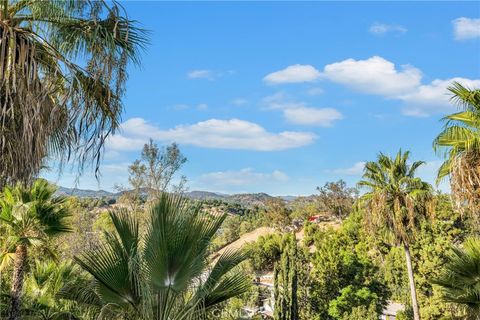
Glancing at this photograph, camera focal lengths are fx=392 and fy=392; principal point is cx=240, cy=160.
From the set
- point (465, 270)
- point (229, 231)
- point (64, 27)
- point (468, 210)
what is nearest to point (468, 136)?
point (468, 210)

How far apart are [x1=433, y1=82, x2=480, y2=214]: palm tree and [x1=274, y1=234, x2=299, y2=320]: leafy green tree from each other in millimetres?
17340

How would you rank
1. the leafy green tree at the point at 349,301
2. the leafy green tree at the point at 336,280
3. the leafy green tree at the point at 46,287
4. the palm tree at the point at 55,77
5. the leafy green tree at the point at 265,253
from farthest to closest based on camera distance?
the leafy green tree at the point at 265,253 < the leafy green tree at the point at 336,280 < the leafy green tree at the point at 349,301 < the leafy green tree at the point at 46,287 < the palm tree at the point at 55,77

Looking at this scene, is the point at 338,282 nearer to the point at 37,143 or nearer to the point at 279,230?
the point at 37,143

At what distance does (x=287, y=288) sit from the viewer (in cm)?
2278

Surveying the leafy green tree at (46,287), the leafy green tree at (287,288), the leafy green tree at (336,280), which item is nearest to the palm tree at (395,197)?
the leafy green tree at (336,280)

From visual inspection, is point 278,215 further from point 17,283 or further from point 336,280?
point 17,283

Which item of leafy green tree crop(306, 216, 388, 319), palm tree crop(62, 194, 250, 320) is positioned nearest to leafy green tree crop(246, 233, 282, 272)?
leafy green tree crop(306, 216, 388, 319)

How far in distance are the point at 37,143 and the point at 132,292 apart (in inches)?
66.5

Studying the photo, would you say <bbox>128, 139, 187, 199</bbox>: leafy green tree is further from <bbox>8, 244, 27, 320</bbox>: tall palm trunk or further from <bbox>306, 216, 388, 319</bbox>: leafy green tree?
<bbox>8, 244, 27, 320</bbox>: tall palm trunk

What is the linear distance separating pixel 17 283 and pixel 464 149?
8365 mm

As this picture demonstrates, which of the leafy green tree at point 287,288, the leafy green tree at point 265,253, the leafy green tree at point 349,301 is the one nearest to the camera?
the leafy green tree at point 349,301

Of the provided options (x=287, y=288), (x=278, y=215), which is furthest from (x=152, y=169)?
(x=278, y=215)

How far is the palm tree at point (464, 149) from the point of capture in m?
6.07

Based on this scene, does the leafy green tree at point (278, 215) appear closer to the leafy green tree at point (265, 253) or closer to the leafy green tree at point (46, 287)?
the leafy green tree at point (265, 253)
